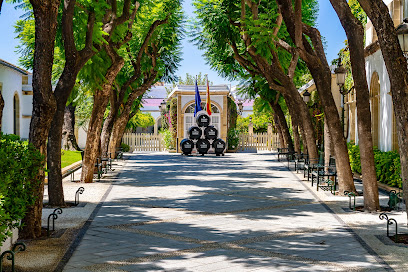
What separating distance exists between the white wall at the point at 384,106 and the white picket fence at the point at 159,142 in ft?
77.8

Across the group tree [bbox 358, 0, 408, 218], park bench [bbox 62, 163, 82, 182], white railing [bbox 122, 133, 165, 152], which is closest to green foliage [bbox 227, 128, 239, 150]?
white railing [bbox 122, 133, 165, 152]

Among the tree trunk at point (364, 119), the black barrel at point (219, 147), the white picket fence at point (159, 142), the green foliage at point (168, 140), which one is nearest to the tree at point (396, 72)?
the tree trunk at point (364, 119)

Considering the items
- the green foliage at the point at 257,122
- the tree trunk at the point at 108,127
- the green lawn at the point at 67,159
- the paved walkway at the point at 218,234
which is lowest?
the paved walkway at the point at 218,234

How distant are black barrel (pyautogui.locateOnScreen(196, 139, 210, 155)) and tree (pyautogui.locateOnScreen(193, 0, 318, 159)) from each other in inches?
380

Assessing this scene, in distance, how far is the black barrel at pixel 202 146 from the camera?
3622 centimetres

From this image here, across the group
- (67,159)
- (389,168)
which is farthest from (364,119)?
(67,159)

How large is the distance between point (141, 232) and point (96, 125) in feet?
28.3

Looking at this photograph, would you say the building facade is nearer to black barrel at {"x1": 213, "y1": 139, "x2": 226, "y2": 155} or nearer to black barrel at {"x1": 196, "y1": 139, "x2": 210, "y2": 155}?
black barrel at {"x1": 213, "y1": 139, "x2": 226, "y2": 155}

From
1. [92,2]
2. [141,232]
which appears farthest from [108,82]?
[141,232]

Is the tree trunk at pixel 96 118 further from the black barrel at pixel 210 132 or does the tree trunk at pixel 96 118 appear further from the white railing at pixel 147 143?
the white railing at pixel 147 143

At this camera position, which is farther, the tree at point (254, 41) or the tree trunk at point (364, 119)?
the tree at point (254, 41)

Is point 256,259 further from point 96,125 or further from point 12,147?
point 96,125

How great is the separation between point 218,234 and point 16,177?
125 inches

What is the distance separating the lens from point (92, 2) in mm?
12977
